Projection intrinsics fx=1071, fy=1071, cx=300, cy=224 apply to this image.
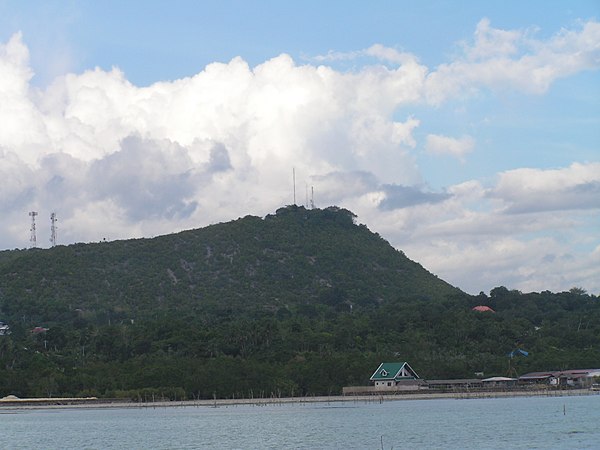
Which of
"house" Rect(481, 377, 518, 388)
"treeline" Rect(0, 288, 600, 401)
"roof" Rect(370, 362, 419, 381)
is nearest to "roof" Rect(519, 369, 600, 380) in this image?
"house" Rect(481, 377, 518, 388)

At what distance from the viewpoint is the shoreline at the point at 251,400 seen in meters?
137

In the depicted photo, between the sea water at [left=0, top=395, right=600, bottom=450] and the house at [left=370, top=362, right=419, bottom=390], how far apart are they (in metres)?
3.39

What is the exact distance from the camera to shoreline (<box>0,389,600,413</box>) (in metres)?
137


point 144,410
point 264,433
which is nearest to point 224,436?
point 264,433

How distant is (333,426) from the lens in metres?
96.4

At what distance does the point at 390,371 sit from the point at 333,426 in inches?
1812

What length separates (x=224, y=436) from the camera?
89688 mm

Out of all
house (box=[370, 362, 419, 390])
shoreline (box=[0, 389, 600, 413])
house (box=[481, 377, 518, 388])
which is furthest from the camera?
house (box=[481, 377, 518, 388])

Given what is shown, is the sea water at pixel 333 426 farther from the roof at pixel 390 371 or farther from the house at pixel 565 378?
the roof at pixel 390 371

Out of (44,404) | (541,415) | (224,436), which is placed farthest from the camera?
(44,404)

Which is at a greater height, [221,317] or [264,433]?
[221,317]

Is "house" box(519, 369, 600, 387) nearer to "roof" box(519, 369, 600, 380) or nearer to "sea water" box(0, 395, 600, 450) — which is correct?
"roof" box(519, 369, 600, 380)

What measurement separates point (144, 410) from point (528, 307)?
85.9 m

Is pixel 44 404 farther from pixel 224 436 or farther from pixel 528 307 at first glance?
pixel 528 307
